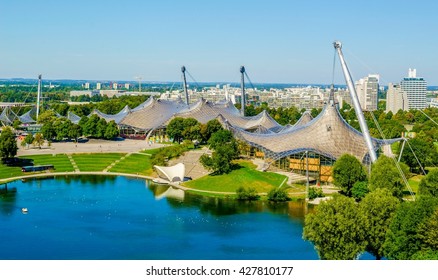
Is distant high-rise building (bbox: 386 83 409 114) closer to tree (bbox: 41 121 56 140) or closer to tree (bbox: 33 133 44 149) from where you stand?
tree (bbox: 41 121 56 140)

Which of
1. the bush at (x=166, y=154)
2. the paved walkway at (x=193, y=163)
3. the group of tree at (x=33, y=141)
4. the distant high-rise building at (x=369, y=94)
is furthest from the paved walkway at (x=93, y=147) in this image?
the distant high-rise building at (x=369, y=94)

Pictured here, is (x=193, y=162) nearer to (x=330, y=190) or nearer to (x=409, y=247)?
(x=330, y=190)

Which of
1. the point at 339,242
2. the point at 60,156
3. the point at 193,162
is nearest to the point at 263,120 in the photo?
the point at 193,162

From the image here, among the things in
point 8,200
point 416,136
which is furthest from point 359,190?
point 416,136

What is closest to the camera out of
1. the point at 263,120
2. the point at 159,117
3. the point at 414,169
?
the point at 414,169

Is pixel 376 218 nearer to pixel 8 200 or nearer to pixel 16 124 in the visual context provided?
pixel 8 200

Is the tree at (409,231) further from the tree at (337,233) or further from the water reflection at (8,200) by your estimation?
the water reflection at (8,200)
